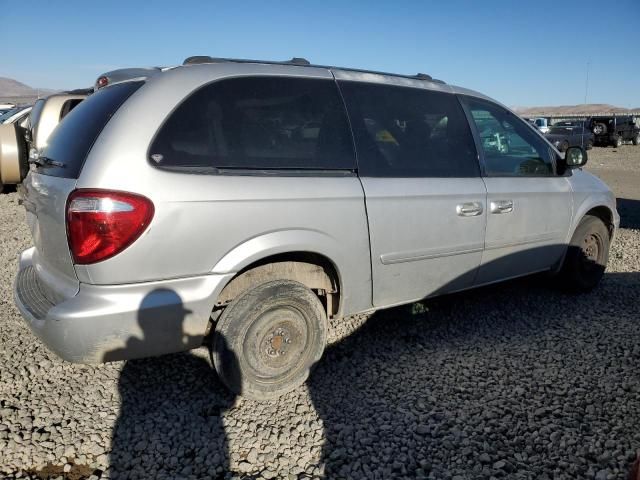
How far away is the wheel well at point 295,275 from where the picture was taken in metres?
2.69

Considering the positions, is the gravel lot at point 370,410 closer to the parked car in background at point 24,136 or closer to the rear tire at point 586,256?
the rear tire at point 586,256

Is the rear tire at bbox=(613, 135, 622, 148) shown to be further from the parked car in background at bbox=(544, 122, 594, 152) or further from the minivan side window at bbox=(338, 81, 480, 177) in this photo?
the minivan side window at bbox=(338, 81, 480, 177)

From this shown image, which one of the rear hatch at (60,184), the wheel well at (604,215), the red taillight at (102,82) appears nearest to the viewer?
the rear hatch at (60,184)

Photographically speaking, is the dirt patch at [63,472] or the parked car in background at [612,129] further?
the parked car in background at [612,129]

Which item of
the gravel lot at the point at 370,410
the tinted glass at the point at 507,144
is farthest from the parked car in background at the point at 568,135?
the gravel lot at the point at 370,410

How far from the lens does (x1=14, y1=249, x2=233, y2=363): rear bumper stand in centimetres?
227

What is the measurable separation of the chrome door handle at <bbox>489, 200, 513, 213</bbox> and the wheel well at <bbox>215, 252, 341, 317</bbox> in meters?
1.36

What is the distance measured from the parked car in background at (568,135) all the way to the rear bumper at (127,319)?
25.7m

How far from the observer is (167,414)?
2787mm

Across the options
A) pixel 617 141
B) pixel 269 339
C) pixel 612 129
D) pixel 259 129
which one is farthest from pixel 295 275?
pixel 617 141

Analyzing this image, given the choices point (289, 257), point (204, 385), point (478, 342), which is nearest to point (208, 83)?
point (289, 257)

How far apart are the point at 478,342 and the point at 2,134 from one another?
24.7 feet

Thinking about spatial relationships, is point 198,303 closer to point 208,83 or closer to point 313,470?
point 313,470

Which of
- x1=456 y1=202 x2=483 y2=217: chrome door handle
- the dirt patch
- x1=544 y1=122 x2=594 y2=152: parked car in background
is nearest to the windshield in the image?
x1=544 y1=122 x2=594 y2=152: parked car in background
